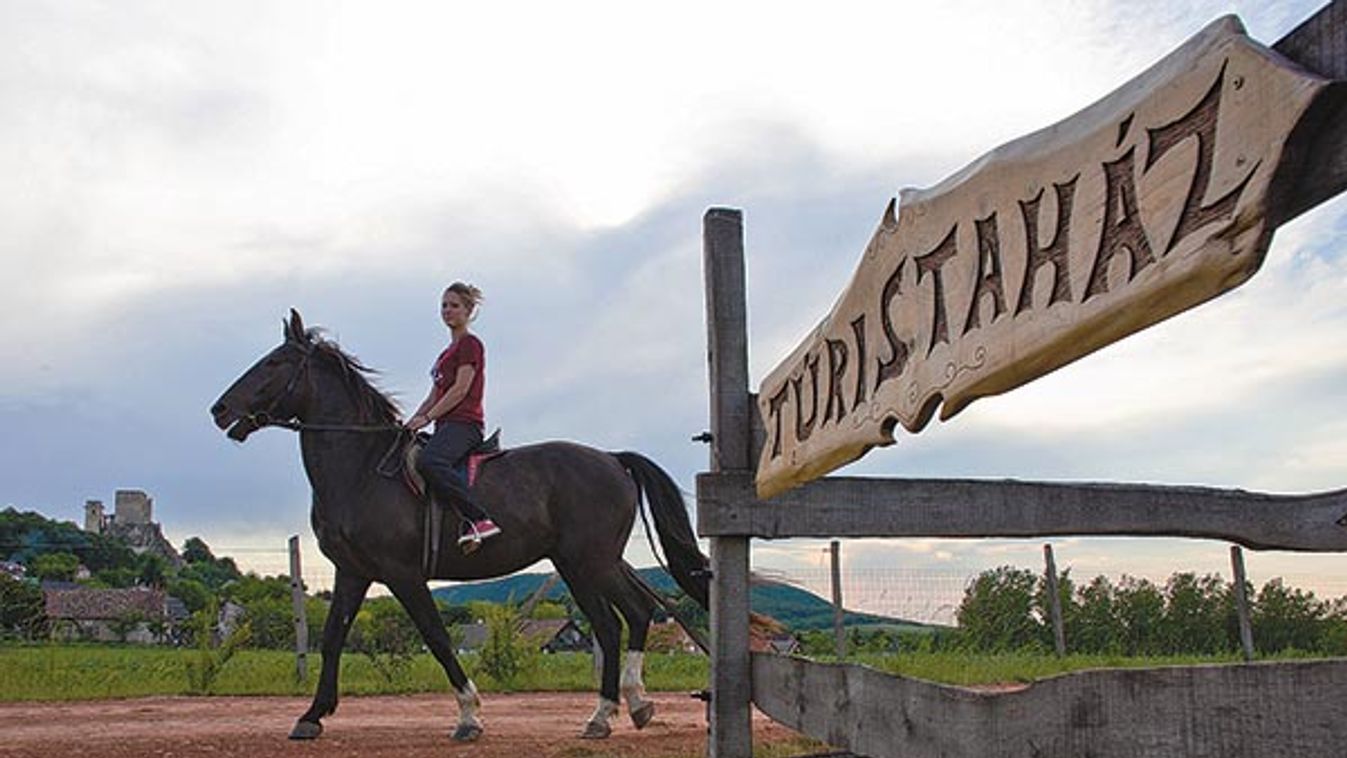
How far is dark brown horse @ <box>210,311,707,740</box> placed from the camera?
6.93m

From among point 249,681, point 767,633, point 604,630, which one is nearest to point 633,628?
point 604,630

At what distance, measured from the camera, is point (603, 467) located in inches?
288

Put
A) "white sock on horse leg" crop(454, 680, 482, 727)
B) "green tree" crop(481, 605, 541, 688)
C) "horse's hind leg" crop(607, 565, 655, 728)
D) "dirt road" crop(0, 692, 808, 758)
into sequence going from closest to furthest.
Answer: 1. "dirt road" crop(0, 692, 808, 758)
2. "white sock on horse leg" crop(454, 680, 482, 727)
3. "horse's hind leg" crop(607, 565, 655, 728)
4. "green tree" crop(481, 605, 541, 688)

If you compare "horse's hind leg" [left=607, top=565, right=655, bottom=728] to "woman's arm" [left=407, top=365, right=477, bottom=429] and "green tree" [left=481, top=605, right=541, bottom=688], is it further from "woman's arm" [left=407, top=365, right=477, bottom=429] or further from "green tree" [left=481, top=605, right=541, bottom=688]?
"green tree" [left=481, top=605, right=541, bottom=688]

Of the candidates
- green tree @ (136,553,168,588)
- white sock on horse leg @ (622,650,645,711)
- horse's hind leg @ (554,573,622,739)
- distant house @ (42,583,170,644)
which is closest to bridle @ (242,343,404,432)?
horse's hind leg @ (554,573,622,739)

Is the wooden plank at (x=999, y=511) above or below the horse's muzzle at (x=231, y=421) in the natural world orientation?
below

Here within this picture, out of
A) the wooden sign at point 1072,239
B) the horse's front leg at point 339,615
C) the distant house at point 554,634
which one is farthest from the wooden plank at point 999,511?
the distant house at point 554,634

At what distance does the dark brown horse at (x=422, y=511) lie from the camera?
693 cm

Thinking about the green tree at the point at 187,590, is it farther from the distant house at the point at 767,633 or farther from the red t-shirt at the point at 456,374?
the distant house at the point at 767,633

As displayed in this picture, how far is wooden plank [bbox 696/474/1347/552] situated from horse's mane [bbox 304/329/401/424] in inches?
176

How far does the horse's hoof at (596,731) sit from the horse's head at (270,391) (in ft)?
8.27

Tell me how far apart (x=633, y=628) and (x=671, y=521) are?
68cm

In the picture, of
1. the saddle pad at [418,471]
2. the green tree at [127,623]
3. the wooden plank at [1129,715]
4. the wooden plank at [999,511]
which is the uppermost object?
the saddle pad at [418,471]

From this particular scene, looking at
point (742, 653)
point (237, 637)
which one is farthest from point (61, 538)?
point (742, 653)
